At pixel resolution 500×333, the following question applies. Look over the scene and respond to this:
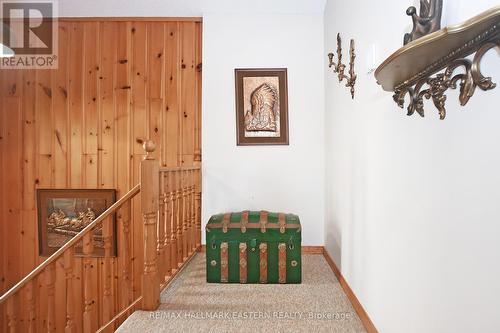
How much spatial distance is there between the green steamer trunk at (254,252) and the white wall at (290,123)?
93 centimetres

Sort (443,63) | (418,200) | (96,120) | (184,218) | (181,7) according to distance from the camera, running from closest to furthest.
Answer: (443,63) → (418,200) → (184,218) → (181,7) → (96,120)

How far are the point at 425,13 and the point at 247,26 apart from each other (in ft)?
8.18

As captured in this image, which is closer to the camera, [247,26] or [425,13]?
[425,13]

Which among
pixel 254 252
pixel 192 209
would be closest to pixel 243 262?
pixel 254 252

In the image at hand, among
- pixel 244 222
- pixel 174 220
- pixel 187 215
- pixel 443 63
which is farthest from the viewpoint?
pixel 187 215

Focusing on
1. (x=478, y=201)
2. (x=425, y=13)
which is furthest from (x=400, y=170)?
(x=425, y=13)

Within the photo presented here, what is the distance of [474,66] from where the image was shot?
2.59ft

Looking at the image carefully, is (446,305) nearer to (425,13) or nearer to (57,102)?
(425,13)

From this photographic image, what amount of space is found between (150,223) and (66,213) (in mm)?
2008

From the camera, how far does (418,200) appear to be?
116 cm

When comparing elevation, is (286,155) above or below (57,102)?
below

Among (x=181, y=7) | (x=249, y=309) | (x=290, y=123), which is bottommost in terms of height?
(x=249, y=309)

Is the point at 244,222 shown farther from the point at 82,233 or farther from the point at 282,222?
the point at 82,233

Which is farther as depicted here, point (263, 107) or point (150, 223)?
point (263, 107)
